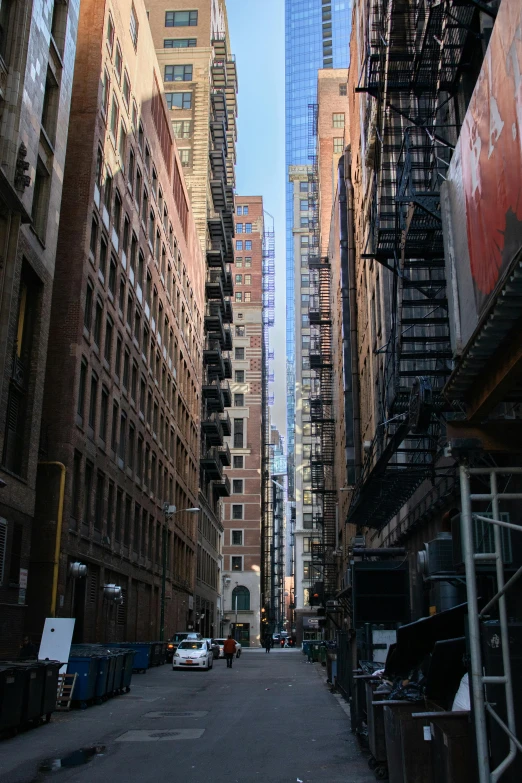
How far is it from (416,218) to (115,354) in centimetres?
2273

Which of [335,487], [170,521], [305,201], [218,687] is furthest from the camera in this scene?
[305,201]

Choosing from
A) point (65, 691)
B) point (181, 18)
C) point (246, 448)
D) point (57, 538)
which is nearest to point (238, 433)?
point (246, 448)

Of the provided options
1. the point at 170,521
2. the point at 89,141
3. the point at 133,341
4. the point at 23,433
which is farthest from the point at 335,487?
the point at 23,433

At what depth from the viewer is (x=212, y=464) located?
6919 centimetres

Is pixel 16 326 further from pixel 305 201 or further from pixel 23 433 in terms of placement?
pixel 305 201

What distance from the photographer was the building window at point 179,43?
70.9 metres

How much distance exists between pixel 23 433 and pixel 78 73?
16542mm

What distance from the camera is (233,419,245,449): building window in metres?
105

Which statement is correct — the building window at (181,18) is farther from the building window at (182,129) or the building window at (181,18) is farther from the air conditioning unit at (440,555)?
the air conditioning unit at (440,555)

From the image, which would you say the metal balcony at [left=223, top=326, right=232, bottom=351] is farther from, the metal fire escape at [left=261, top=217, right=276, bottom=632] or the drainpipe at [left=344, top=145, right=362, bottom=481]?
the metal fire escape at [left=261, top=217, right=276, bottom=632]

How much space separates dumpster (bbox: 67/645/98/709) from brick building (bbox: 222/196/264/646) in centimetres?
7623

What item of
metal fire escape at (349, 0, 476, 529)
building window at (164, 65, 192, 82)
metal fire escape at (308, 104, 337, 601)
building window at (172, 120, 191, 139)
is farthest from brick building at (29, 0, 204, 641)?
building window at (164, 65, 192, 82)

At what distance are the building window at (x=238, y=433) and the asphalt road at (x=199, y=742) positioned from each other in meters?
83.1

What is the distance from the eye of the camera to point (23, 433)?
23.6 meters
